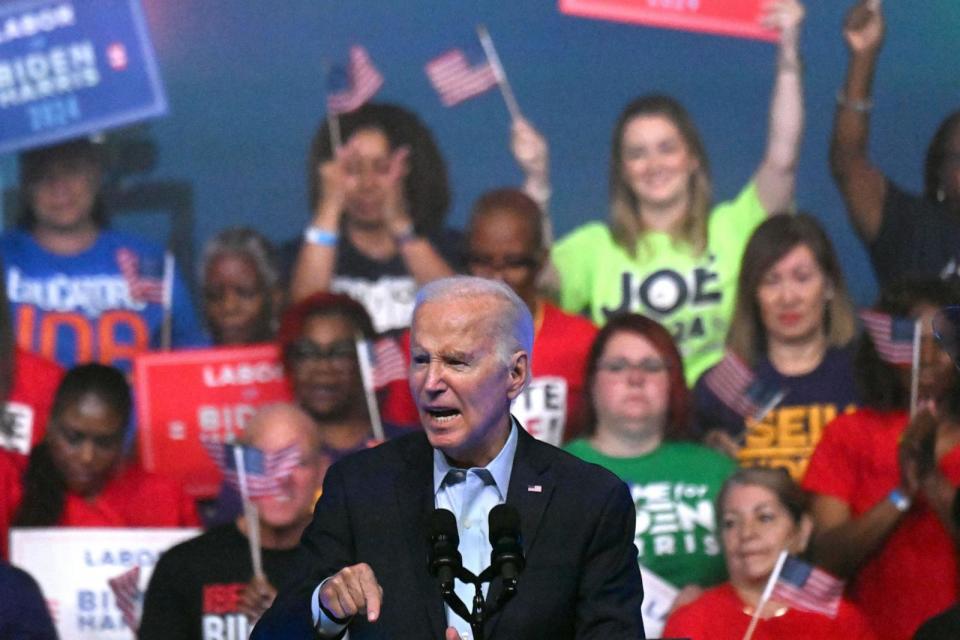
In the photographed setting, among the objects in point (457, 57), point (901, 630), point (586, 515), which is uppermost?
point (457, 57)

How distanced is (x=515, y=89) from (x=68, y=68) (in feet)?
4.98

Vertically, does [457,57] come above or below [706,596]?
above

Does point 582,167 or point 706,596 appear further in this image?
point 582,167

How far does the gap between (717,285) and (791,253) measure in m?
0.25

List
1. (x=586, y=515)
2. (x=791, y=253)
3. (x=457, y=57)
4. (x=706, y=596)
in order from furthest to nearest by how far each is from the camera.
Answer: (x=457, y=57)
(x=791, y=253)
(x=706, y=596)
(x=586, y=515)

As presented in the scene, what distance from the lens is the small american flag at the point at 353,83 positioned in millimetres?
5691

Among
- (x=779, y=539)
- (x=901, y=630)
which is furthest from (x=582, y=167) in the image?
(x=901, y=630)

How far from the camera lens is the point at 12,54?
5.87m

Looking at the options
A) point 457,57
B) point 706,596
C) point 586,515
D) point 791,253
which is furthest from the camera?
point 457,57

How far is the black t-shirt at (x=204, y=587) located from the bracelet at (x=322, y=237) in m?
1.12

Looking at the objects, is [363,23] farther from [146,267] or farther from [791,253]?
[791,253]

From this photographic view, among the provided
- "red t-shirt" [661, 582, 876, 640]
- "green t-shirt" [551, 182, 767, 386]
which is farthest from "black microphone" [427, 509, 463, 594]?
"green t-shirt" [551, 182, 767, 386]

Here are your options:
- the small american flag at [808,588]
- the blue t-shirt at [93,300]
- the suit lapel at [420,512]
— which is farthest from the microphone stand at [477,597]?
the blue t-shirt at [93,300]

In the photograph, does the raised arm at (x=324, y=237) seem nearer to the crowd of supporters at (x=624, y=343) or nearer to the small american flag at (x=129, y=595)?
the crowd of supporters at (x=624, y=343)
